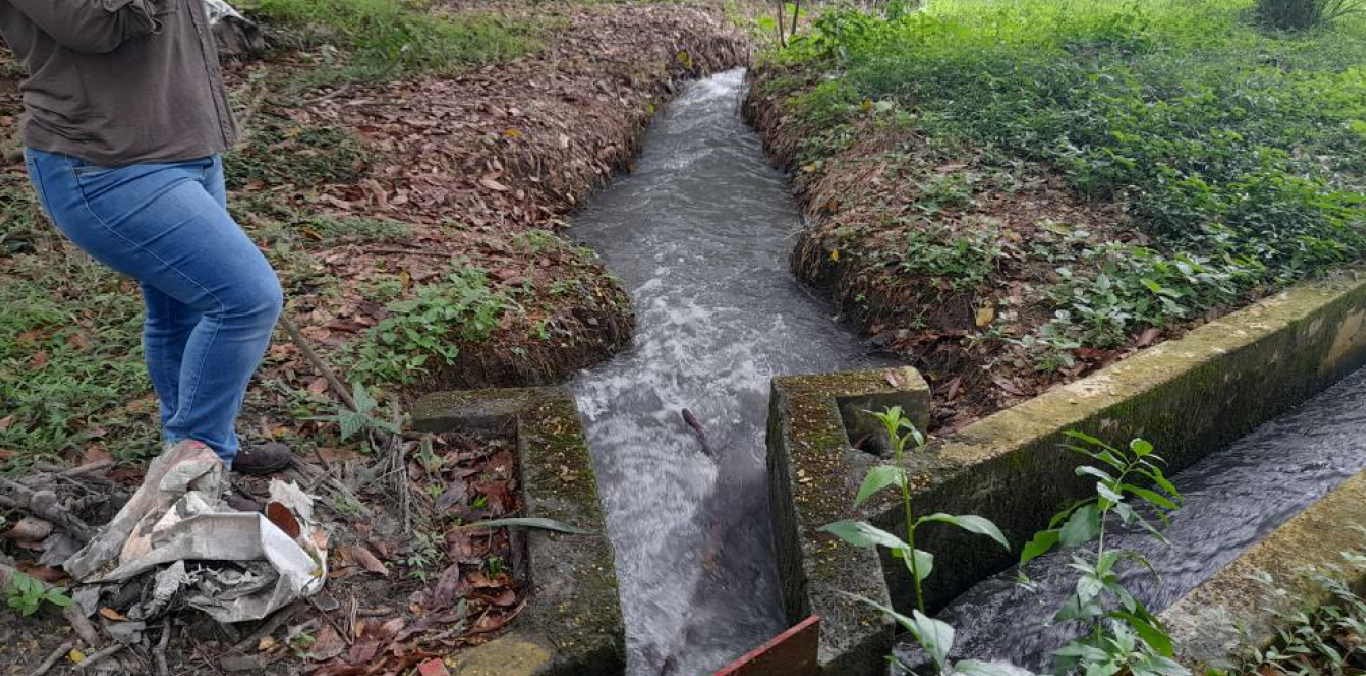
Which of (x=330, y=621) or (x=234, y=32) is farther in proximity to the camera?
(x=234, y=32)

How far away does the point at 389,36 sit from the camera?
864cm

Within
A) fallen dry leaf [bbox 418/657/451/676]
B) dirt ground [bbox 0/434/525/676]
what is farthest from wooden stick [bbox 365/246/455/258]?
fallen dry leaf [bbox 418/657/451/676]

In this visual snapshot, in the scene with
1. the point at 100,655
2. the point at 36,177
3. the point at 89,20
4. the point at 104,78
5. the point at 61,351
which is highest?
the point at 89,20

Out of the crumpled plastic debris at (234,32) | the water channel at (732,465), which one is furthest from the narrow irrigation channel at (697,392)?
the crumpled plastic debris at (234,32)

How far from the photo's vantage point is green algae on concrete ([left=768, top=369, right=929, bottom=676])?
2779 millimetres

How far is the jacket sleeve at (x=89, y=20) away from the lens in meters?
2.18

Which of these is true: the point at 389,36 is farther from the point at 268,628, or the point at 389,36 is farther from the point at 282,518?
the point at 268,628

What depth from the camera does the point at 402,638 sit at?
2.68 metres

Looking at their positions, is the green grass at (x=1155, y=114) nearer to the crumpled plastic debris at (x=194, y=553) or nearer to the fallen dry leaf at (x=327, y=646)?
the fallen dry leaf at (x=327, y=646)

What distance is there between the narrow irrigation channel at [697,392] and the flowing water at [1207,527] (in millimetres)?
847

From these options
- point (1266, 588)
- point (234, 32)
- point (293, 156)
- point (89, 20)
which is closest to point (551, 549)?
point (89, 20)

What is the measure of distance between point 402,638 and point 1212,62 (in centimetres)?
945

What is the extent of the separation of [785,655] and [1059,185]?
4.93m

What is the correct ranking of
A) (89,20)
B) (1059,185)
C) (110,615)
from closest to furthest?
(89,20), (110,615), (1059,185)
